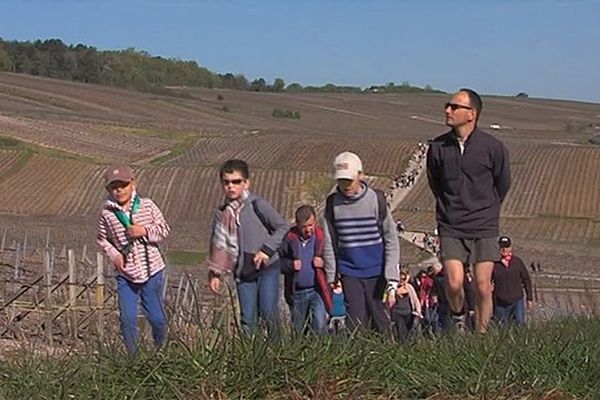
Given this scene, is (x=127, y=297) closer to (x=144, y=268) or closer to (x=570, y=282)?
(x=144, y=268)

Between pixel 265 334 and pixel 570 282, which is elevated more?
pixel 265 334

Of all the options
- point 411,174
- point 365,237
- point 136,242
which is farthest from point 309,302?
point 411,174

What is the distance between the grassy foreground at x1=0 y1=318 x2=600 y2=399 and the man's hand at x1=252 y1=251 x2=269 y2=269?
1860 millimetres

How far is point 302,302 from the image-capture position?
27.1ft

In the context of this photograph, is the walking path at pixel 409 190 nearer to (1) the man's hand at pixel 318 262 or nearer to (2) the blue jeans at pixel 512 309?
(2) the blue jeans at pixel 512 309

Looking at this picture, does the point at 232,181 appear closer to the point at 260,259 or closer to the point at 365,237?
the point at 260,259

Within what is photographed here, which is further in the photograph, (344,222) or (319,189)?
(319,189)

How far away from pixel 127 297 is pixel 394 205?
41.0m

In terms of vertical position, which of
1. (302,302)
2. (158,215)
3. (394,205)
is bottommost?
(394,205)

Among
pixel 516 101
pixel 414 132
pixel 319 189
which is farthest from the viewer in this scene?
pixel 516 101

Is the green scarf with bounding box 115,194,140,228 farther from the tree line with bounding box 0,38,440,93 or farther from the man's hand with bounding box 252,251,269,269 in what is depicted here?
the tree line with bounding box 0,38,440,93

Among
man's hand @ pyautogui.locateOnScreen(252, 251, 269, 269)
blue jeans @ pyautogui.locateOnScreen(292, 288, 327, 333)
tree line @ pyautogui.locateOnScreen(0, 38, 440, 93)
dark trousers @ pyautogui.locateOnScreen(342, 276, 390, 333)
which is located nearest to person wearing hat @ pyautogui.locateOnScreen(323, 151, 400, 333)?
dark trousers @ pyautogui.locateOnScreen(342, 276, 390, 333)

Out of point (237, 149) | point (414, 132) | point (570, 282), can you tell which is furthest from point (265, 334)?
point (414, 132)

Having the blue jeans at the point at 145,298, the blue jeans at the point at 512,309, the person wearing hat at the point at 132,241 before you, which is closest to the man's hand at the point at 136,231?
the person wearing hat at the point at 132,241
